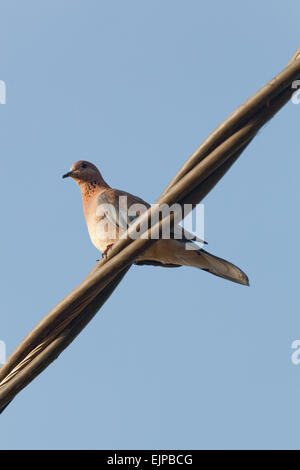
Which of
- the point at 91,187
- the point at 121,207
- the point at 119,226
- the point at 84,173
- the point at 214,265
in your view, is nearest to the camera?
the point at 214,265

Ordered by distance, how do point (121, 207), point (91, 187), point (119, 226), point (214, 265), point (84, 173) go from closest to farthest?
point (214, 265) → point (119, 226) → point (121, 207) → point (91, 187) → point (84, 173)

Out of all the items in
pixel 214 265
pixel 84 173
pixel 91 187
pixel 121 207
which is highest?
pixel 84 173

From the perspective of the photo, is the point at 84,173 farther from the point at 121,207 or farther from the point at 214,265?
the point at 214,265

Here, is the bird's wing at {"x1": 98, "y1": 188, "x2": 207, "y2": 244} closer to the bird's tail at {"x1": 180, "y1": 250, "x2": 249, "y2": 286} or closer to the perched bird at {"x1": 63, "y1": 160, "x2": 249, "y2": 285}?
the perched bird at {"x1": 63, "y1": 160, "x2": 249, "y2": 285}

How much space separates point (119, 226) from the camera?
503 cm

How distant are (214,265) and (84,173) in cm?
228

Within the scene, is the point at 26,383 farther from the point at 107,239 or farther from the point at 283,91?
the point at 107,239

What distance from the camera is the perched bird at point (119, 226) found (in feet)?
13.8

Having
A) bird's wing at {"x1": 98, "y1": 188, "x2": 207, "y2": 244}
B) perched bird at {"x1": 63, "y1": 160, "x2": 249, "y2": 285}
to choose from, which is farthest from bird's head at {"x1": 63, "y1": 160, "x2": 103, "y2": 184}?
bird's wing at {"x1": 98, "y1": 188, "x2": 207, "y2": 244}

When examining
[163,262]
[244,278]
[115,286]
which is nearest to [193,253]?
[163,262]

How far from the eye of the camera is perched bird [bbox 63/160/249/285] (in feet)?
13.8

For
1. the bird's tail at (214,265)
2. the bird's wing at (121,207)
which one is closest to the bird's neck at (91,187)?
the bird's wing at (121,207)

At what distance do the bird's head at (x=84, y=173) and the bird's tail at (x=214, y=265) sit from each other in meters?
1.70

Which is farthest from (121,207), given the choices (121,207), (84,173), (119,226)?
(84,173)
